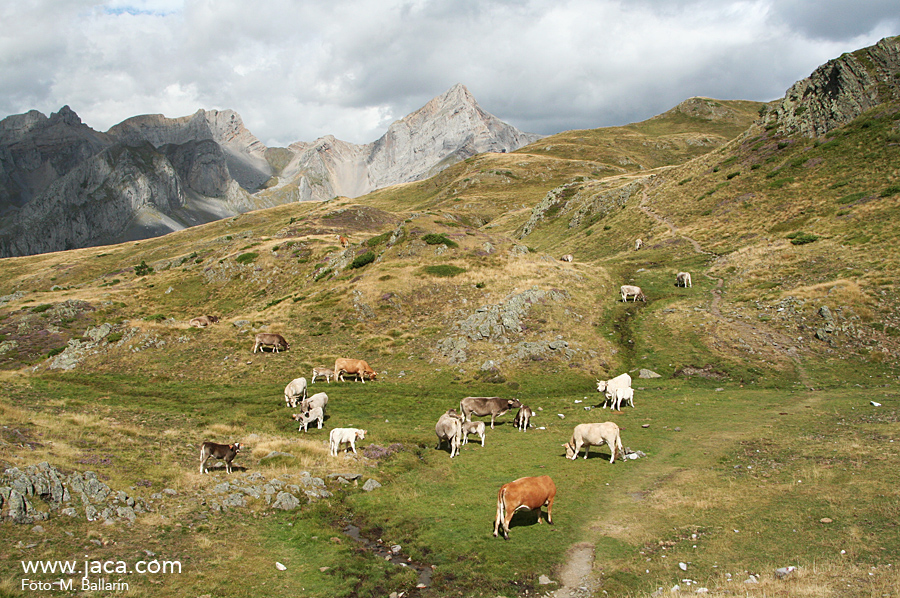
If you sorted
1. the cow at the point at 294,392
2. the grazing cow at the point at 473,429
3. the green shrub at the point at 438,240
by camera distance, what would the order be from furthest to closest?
the green shrub at the point at 438,240 < the cow at the point at 294,392 < the grazing cow at the point at 473,429

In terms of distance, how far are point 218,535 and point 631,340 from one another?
119 ft

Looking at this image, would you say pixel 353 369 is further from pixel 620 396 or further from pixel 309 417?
pixel 620 396

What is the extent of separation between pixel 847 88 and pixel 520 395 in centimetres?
8096

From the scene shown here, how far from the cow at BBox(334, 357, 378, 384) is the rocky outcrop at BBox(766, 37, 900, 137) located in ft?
267

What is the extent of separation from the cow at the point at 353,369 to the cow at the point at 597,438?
19139 mm

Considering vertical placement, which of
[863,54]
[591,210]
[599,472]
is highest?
[863,54]

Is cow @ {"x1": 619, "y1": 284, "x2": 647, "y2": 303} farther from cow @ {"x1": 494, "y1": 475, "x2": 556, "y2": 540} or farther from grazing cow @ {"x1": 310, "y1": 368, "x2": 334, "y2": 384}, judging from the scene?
cow @ {"x1": 494, "y1": 475, "x2": 556, "y2": 540}

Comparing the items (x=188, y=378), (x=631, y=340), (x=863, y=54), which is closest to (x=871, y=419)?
(x=631, y=340)

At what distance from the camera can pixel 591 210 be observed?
3627 inches

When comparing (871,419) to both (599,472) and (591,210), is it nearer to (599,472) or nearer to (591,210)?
(599,472)

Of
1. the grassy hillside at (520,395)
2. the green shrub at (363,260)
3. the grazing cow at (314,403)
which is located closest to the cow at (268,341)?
the grassy hillside at (520,395)

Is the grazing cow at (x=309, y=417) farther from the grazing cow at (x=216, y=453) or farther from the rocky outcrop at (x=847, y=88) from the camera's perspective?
the rocky outcrop at (x=847, y=88)

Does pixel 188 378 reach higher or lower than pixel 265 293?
lower

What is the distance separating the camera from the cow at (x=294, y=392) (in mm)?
30328
